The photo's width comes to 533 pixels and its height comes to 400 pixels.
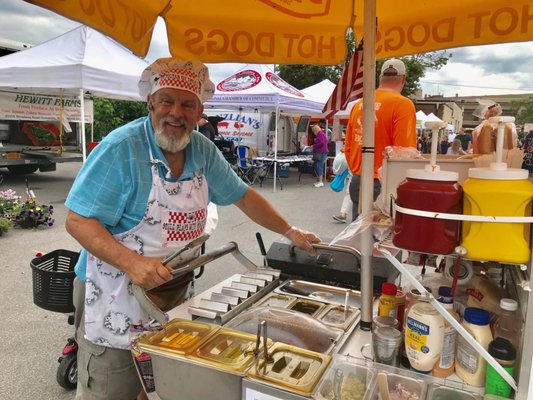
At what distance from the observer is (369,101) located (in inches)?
60.7

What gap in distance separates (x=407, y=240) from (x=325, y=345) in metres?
0.56

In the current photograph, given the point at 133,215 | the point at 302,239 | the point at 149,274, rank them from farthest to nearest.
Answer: the point at 302,239 → the point at 133,215 → the point at 149,274

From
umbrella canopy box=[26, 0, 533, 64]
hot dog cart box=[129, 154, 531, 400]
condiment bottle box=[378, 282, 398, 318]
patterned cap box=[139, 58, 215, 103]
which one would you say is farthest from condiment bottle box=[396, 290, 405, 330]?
umbrella canopy box=[26, 0, 533, 64]

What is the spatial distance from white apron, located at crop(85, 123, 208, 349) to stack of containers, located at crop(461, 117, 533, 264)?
1.30 metres

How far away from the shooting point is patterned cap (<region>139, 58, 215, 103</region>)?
205 centimetres

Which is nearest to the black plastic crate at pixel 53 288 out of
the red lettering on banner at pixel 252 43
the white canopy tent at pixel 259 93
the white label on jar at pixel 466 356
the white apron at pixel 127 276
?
the white apron at pixel 127 276

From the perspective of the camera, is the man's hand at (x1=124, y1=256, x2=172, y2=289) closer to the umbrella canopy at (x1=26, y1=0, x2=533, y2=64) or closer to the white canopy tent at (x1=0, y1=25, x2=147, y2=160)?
the umbrella canopy at (x1=26, y1=0, x2=533, y2=64)

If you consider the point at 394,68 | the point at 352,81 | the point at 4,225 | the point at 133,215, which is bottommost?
the point at 4,225

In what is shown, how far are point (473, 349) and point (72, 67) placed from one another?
24.6 feet

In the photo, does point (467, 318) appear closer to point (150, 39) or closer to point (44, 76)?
point (150, 39)

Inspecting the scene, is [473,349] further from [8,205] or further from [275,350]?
[8,205]

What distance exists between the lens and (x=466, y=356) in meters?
1.17

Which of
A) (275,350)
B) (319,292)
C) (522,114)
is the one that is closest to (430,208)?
(275,350)

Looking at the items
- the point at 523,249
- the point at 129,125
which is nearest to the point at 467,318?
the point at 523,249
